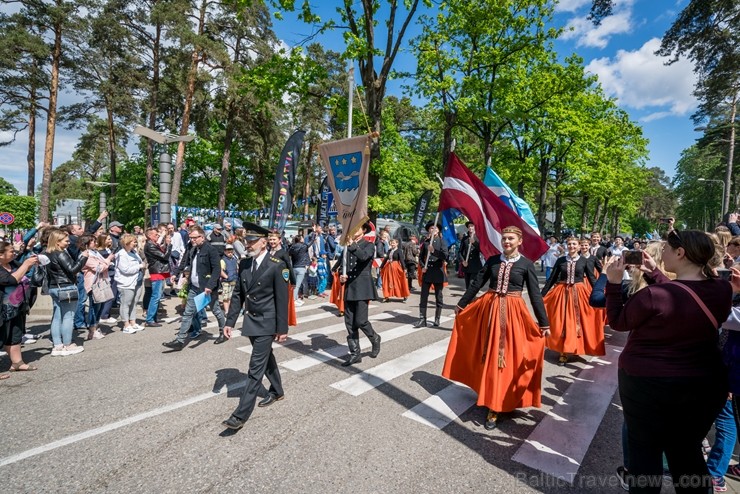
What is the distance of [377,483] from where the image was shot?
302 cm

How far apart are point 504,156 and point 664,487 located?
22777 millimetres

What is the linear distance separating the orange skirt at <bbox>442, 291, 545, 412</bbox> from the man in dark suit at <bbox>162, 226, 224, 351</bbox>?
14.3ft

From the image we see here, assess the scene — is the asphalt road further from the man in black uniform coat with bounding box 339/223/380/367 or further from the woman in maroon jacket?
the woman in maroon jacket

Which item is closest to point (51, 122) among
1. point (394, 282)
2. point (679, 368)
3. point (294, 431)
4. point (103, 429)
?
point (394, 282)

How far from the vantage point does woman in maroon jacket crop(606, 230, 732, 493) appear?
7.48 ft

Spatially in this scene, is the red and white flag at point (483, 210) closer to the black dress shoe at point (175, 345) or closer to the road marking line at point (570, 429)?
the road marking line at point (570, 429)

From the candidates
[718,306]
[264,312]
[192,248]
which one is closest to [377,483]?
[264,312]

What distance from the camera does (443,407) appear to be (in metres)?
4.41

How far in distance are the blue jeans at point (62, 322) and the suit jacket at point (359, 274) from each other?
4202 millimetres

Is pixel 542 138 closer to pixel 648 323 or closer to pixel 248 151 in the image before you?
pixel 248 151

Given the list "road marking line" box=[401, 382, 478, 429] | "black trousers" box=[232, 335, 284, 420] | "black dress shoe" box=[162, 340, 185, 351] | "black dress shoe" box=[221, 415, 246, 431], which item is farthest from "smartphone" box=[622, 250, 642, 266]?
"black dress shoe" box=[162, 340, 185, 351]

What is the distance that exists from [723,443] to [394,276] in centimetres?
893

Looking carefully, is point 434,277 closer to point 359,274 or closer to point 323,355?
point 359,274

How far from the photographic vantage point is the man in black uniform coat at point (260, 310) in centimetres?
396
